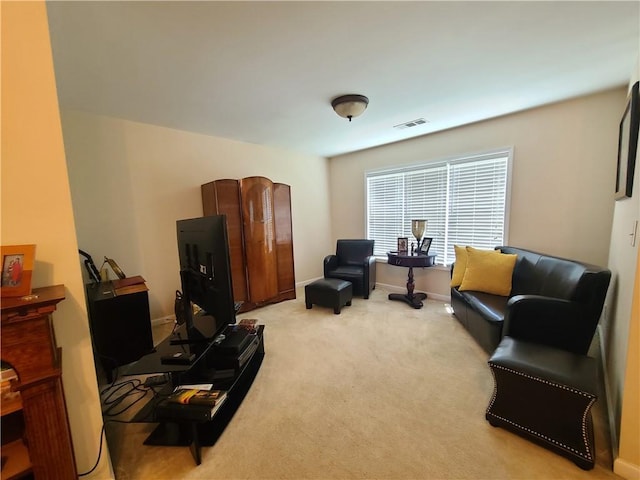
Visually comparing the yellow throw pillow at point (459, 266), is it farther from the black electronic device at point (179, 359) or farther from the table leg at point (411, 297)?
the black electronic device at point (179, 359)

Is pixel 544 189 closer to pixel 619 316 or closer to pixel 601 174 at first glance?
pixel 601 174

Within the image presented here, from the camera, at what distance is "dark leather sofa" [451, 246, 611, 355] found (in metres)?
1.69

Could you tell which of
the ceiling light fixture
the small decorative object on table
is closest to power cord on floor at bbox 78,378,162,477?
the ceiling light fixture

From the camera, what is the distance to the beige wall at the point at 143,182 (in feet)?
8.71

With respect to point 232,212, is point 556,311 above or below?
below

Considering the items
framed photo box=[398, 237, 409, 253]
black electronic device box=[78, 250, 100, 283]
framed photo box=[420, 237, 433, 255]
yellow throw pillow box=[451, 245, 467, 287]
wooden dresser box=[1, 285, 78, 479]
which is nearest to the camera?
wooden dresser box=[1, 285, 78, 479]

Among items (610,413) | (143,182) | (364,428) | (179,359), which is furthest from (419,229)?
(143,182)

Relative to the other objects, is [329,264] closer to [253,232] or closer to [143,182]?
[253,232]

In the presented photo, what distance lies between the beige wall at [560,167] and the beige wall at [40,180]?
3886mm

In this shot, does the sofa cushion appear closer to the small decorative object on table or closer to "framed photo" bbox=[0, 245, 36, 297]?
the small decorative object on table

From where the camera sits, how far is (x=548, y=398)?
1.37m

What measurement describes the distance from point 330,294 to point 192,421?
7.09 feet

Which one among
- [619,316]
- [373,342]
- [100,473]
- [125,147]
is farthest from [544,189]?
[125,147]

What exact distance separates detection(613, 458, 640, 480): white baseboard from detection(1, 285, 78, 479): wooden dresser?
250 centimetres
